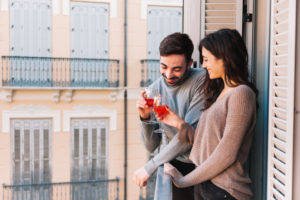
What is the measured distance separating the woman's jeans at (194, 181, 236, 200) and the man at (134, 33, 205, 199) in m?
0.14

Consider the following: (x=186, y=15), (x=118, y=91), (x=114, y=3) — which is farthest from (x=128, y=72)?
(x=186, y=15)

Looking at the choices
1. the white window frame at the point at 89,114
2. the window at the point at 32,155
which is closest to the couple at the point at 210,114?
the white window frame at the point at 89,114

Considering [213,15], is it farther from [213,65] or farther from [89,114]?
[89,114]

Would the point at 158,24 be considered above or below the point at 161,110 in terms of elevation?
above

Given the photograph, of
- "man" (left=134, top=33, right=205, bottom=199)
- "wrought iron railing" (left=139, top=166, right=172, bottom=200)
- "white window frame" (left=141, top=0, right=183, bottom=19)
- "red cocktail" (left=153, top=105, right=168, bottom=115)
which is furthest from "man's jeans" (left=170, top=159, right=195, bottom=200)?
"white window frame" (left=141, top=0, right=183, bottom=19)

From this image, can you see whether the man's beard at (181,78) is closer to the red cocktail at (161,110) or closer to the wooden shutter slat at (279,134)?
the red cocktail at (161,110)

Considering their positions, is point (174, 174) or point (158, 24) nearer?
point (174, 174)

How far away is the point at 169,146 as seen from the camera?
1.29 m

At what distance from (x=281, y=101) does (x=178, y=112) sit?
35 cm

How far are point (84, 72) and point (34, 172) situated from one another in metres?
1.83

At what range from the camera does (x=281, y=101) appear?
115cm

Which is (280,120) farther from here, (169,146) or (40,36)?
(40,36)

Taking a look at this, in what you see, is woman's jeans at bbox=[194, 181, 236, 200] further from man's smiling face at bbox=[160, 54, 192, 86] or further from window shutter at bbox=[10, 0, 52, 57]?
window shutter at bbox=[10, 0, 52, 57]

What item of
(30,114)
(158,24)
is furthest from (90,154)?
(158,24)
